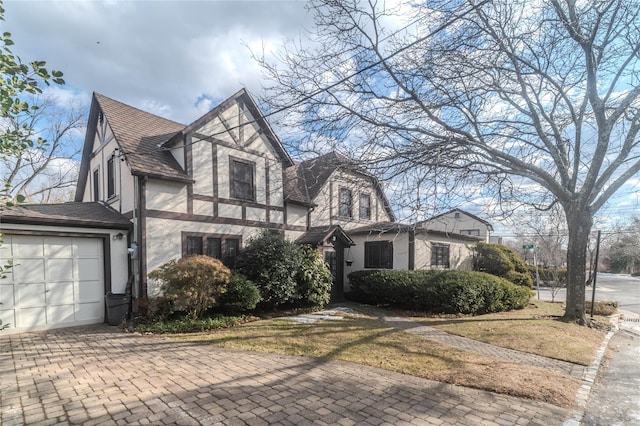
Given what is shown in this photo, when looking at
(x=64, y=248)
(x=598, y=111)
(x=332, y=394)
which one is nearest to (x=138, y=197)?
(x=64, y=248)

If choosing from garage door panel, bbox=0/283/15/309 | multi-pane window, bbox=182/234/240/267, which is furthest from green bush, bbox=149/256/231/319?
garage door panel, bbox=0/283/15/309

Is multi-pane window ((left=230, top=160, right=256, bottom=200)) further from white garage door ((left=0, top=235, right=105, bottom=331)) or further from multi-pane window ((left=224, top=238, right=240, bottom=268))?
white garage door ((left=0, top=235, right=105, bottom=331))

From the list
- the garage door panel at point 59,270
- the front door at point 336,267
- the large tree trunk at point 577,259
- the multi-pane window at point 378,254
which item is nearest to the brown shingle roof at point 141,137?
the garage door panel at point 59,270

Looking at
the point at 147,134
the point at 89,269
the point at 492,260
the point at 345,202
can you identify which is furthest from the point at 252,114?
the point at 492,260

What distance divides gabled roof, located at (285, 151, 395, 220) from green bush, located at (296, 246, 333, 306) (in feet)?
9.72

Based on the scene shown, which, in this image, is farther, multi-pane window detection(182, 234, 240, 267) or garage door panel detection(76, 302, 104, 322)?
multi-pane window detection(182, 234, 240, 267)

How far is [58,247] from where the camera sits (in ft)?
31.4

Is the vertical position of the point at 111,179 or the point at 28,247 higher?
the point at 111,179

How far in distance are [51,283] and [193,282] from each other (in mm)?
3836

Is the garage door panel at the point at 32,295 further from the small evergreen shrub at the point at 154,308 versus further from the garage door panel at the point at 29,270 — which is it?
the small evergreen shrub at the point at 154,308

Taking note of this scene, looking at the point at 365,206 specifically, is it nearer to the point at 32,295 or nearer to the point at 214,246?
the point at 214,246

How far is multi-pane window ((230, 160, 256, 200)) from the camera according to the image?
13.2 metres

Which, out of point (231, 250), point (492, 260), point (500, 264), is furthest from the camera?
point (492, 260)

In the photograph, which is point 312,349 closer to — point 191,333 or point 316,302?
point 191,333
